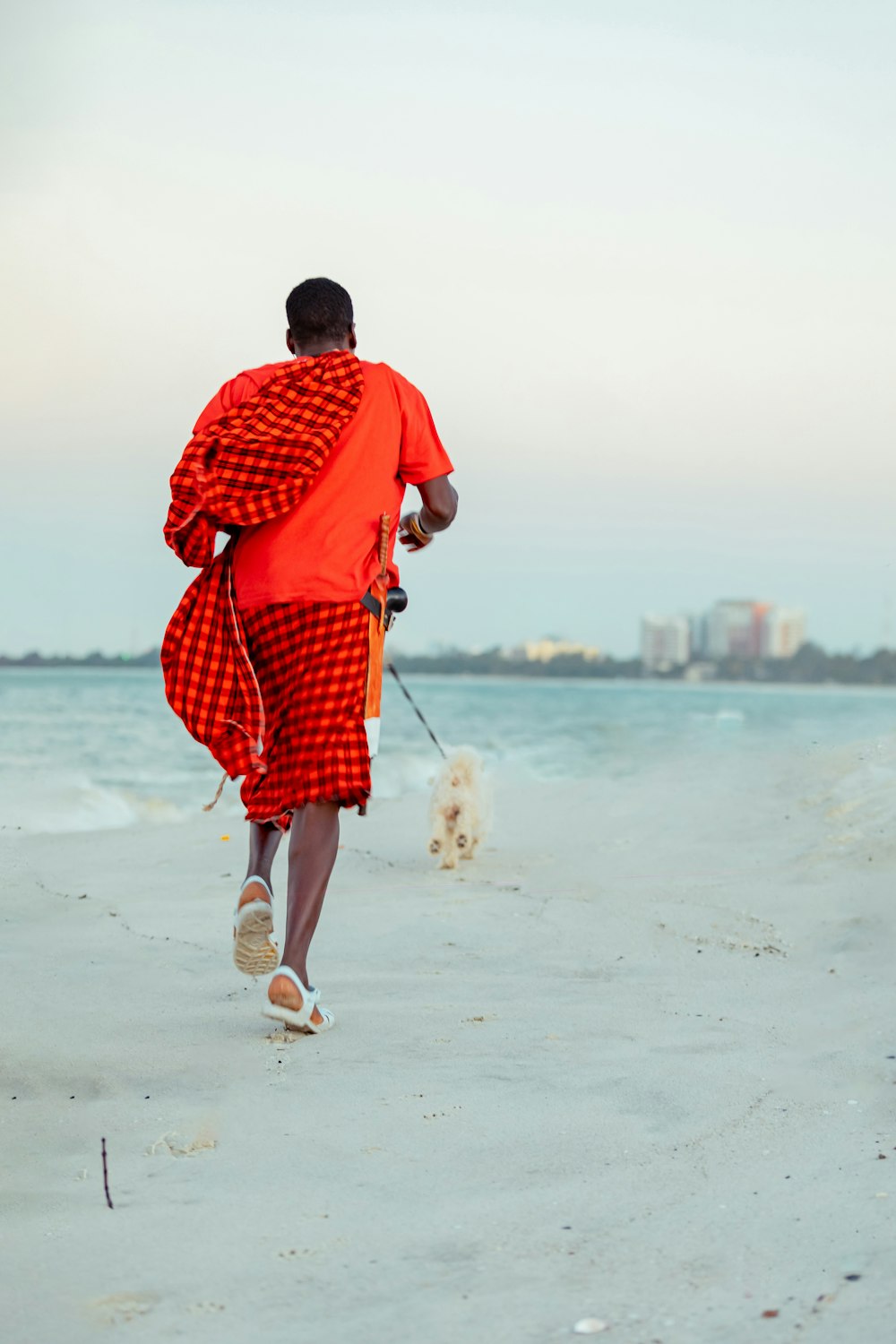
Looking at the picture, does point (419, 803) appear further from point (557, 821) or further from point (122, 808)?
point (122, 808)

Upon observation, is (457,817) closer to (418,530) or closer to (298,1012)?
(418,530)

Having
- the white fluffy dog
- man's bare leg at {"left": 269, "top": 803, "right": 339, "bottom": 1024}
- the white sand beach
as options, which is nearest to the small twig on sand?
the white sand beach

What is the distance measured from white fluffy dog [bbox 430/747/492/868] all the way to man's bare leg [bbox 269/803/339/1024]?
10.5ft

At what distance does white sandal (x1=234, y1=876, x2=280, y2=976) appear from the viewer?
3328mm

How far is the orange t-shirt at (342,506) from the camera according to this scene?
3371 mm

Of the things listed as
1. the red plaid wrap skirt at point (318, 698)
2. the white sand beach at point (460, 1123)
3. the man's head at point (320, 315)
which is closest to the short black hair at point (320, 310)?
the man's head at point (320, 315)

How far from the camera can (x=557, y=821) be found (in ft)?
28.7

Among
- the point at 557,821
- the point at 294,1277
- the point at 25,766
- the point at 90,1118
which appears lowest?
the point at 25,766

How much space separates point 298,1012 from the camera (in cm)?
317

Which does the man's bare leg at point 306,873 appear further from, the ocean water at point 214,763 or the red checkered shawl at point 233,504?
the ocean water at point 214,763

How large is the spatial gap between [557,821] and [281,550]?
18.5ft

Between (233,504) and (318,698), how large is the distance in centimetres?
55

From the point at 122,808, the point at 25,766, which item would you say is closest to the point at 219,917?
the point at 122,808

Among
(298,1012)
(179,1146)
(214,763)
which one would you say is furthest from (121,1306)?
(214,763)
